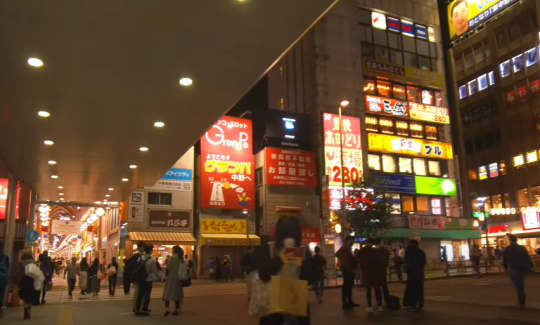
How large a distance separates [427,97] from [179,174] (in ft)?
75.1

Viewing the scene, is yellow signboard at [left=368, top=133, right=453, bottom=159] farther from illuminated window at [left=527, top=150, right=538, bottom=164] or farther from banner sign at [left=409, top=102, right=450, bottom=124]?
illuminated window at [left=527, top=150, right=538, bottom=164]

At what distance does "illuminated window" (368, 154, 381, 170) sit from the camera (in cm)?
3665

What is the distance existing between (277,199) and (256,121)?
8145 mm

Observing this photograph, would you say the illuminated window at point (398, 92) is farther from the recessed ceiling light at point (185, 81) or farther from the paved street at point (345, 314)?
the recessed ceiling light at point (185, 81)

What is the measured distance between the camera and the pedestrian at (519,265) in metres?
10.1

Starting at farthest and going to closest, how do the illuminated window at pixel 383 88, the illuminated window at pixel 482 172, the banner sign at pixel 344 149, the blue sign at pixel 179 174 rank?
the illuminated window at pixel 482 172 → the illuminated window at pixel 383 88 → the banner sign at pixel 344 149 → the blue sign at pixel 179 174

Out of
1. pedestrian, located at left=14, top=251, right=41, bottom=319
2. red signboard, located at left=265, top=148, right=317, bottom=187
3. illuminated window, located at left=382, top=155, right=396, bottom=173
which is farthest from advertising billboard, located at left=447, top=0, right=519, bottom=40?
pedestrian, located at left=14, top=251, right=41, bottom=319

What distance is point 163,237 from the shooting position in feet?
96.7

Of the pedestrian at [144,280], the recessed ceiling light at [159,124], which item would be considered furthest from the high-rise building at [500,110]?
the pedestrian at [144,280]

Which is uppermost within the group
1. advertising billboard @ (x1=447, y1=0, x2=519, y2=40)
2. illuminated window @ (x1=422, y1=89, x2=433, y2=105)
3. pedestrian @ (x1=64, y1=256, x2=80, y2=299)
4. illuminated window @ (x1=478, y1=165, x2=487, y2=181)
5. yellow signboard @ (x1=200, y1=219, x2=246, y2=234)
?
advertising billboard @ (x1=447, y1=0, x2=519, y2=40)

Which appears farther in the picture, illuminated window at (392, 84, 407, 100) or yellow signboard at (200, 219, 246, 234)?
illuminated window at (392, 84, 407, 100)

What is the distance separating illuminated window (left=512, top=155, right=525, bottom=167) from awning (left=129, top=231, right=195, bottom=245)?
31.1m

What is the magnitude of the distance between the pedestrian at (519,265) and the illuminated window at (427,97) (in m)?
31.3

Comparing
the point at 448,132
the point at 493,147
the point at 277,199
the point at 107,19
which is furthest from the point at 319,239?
the point at 107,19
